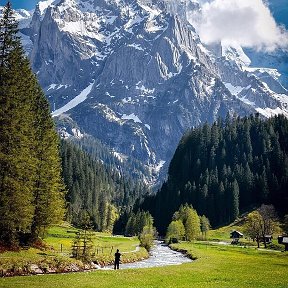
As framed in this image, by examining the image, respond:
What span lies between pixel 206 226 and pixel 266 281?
119 metres

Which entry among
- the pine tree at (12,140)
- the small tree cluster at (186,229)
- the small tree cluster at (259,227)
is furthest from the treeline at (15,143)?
the small tree cluster at (259,227)

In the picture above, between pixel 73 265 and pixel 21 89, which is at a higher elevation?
pixel 21 89

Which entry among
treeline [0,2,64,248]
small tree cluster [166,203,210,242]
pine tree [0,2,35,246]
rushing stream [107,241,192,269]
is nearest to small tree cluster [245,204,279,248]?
small tree cluster [166,203,210,242]

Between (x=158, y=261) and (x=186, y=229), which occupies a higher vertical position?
(x=186, y=229)

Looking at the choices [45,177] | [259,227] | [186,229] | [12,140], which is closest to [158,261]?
[45,177]

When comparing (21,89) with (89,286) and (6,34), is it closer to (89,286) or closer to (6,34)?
(6,34)

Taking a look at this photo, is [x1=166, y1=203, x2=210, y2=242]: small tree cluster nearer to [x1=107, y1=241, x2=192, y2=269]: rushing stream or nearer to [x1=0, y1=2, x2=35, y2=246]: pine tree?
[x1=107, y1=241, x2=192, y2=269]: rushing stream

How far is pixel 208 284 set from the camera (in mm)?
34938

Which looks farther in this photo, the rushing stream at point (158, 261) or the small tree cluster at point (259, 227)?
the small tree cluster at point (259, 227)

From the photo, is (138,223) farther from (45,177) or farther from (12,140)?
(12,140)

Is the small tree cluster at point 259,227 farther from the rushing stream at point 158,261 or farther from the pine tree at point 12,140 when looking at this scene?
the pine tree at point 12,140

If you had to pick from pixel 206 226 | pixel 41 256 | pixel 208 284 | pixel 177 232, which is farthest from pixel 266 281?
pixel 206 226

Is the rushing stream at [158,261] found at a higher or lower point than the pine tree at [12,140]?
lower

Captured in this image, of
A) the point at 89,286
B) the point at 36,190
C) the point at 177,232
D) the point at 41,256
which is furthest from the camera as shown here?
the point at 177,232
